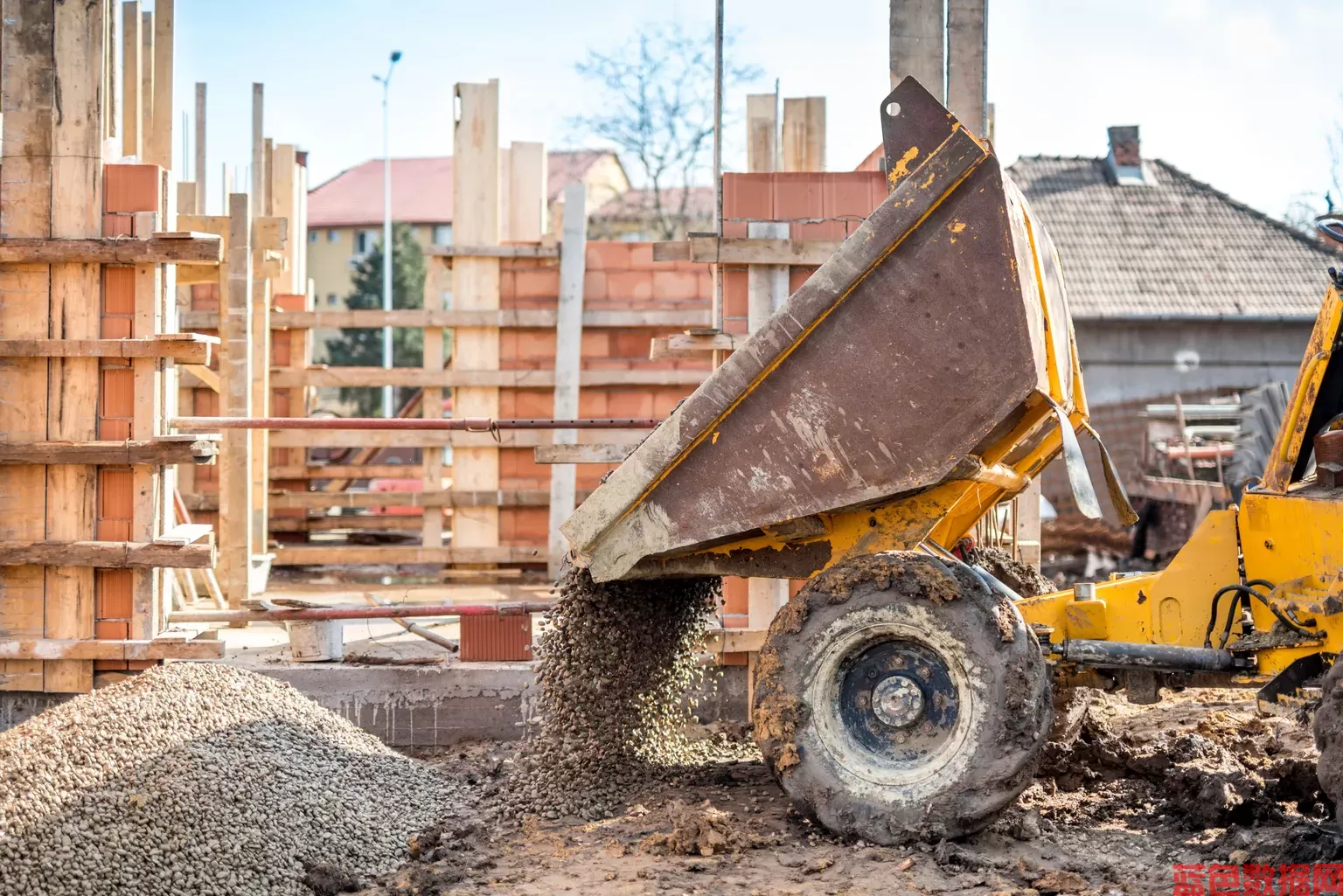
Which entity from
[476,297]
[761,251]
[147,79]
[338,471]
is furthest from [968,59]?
[338,471]

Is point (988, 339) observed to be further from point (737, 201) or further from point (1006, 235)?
point (737, 201)

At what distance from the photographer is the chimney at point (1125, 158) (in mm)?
26047

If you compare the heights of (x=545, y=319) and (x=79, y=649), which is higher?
(x=545, y=319)

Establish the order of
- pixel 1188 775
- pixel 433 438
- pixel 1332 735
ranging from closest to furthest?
pixel 1332 735
pixel 1188 775
pixel 433 438

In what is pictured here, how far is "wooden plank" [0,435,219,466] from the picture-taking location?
6578 mm

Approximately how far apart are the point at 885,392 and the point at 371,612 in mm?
3125

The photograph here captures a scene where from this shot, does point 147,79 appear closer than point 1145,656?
No

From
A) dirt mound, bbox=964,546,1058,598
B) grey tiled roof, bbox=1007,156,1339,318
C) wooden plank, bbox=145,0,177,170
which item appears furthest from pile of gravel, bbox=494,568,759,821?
grey tiled roof, bbox=1007,156,1339,318

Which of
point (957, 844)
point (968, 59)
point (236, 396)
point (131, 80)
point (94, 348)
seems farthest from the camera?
point (236, 396)

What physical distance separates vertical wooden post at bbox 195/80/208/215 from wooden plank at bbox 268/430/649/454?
2534 millimetres

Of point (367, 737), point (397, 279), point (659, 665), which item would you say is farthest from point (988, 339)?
point (397, 279)

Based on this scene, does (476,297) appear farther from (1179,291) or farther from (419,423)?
(1179,291)

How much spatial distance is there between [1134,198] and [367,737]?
23.0 metres

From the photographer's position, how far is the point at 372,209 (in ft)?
187
